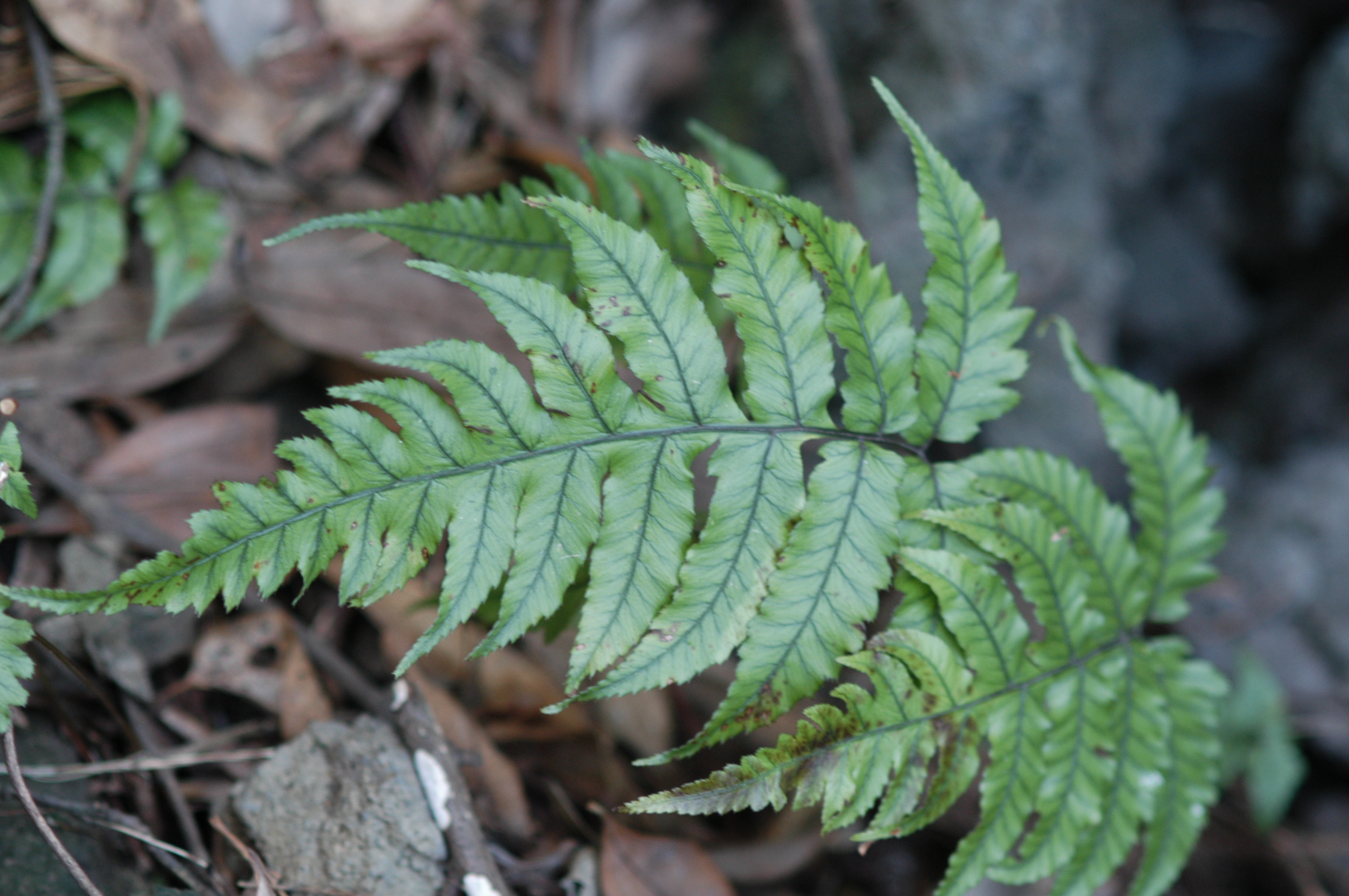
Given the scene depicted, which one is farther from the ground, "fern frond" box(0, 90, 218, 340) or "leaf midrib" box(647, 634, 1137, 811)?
"fern frond" box(0, 90, 218, 340)

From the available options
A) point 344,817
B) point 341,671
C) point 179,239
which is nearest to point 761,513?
point 344,817

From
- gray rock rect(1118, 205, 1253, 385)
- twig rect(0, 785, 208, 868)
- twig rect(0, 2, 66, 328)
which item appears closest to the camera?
twig rect(0, 785, 208, 868)

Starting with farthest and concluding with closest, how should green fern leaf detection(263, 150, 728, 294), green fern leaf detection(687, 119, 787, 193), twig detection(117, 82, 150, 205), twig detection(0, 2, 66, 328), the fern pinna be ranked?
twig detection(117, 82, 150, 205) < twig detection(0, 2, 66, 328) < green fern leaf detection(687, 119, 787, 193) < green fern leaf detection(263, 150, 728, 294) < the fern pinna

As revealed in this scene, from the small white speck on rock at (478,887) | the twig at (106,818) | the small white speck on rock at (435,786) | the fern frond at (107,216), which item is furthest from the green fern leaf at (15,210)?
the small white speck on rock at (478,887)

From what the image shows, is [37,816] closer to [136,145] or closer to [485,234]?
[485,234]

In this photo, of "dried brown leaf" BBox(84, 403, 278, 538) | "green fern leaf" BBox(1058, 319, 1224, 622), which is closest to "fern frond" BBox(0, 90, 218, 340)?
"dried brown leaf" BBox(84, 403, 278, 538)

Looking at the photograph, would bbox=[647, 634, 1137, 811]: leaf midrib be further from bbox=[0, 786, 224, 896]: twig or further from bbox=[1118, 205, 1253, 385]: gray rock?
bbox=[1118, 205, 1253, 385]: gray rock
